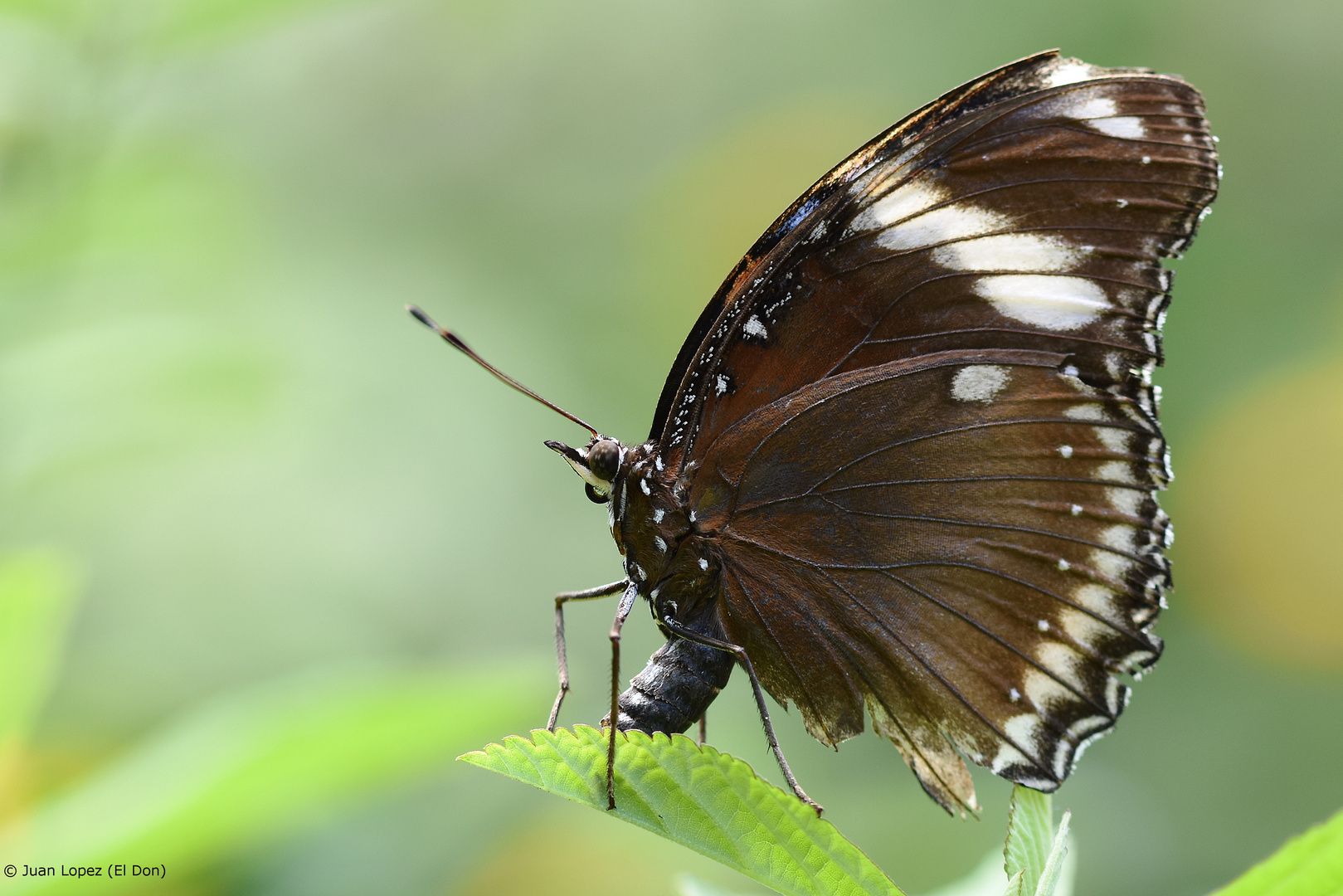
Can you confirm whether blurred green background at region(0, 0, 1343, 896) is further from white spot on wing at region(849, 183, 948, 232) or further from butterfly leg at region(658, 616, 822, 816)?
white spot on wing at region(849, 183, 948, 232)

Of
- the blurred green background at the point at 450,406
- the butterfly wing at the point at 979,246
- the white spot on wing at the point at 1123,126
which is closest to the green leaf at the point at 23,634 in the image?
the blurred green background at the point at 450,406

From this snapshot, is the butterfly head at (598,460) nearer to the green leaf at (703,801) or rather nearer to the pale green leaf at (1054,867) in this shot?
the green leaf at (703,801)

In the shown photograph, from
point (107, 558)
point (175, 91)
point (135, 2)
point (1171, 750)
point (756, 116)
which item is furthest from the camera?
A: point (756, 116)

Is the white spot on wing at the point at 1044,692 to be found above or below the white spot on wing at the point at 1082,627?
below

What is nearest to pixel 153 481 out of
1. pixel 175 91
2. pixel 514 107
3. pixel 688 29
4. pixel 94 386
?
pixel 175 91

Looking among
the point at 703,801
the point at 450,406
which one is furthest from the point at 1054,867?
the point at 450,406

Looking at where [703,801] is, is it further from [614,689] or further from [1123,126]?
[1123,126]

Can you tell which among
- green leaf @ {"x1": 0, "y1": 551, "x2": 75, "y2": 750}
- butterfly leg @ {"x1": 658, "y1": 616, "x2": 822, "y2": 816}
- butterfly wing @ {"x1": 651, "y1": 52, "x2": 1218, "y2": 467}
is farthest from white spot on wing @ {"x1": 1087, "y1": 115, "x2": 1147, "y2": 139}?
green leaf @ {"x1": 0, "y1": 551, "x2": 75, "y2": 750}

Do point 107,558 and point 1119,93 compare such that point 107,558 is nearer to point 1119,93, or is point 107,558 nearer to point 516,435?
point 516,435
